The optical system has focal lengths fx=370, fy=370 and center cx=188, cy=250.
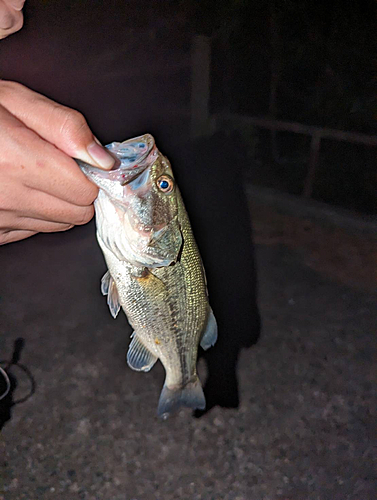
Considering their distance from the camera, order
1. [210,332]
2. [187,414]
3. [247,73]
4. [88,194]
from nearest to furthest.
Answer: [88,194]
[210,332]
[187,414]
[247,73]

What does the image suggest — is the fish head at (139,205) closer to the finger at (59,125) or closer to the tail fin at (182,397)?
the finger at (59,125)

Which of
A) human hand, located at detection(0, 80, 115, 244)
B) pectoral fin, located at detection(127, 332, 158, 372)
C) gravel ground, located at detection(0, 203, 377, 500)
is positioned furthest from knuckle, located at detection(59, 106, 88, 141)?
gravel ground, located at detection(0, 203, 377, 500)

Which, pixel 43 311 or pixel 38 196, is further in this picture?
pixel 43 311

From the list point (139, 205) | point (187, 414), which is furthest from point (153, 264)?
point (187, 414)

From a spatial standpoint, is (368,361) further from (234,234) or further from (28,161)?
(28,161)

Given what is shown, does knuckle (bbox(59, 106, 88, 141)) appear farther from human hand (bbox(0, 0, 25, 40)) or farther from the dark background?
the dark background

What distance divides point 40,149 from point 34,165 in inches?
1.6

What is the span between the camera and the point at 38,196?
3.14 feet

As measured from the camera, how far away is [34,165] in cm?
86

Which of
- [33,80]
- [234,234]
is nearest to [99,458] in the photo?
[234,234]

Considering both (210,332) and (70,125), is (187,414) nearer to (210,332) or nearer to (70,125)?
(210,332)

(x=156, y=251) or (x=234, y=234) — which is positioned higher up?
(x=156, y=251)

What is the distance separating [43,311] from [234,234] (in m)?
2.04

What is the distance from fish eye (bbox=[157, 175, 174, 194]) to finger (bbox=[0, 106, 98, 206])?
19 cm
